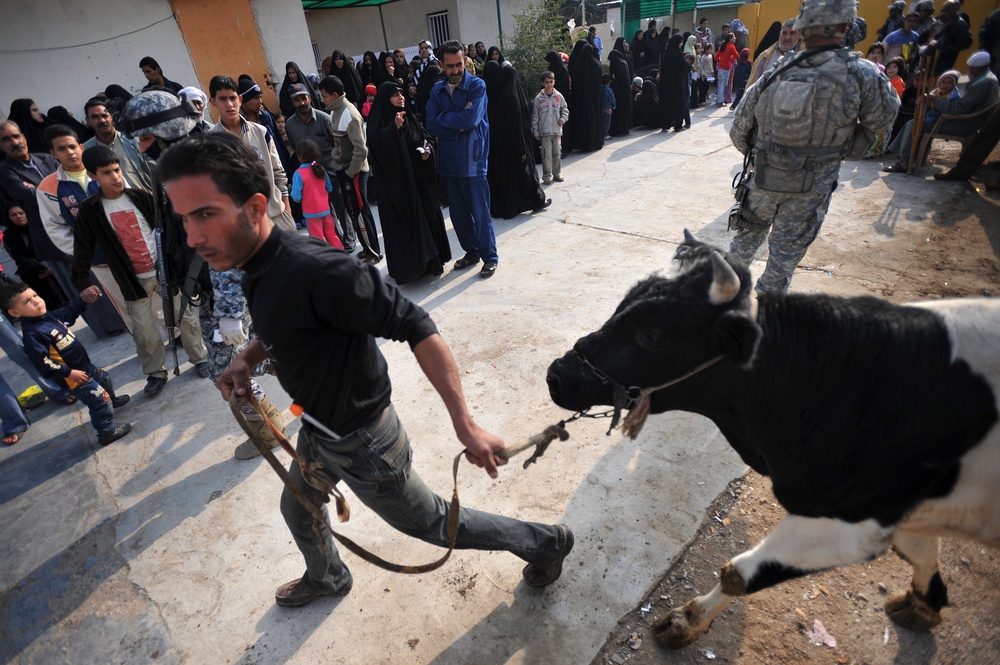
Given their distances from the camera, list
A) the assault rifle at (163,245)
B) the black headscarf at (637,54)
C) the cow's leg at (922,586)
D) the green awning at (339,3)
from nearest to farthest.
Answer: the cow's leg at (922,586) → the assault rifle at (163,245) → the black headscarf at (637,54) → the green awning at (339,3)

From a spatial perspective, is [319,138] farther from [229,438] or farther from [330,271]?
[330,271]

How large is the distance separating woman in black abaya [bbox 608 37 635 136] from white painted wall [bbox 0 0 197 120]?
8.12 metres

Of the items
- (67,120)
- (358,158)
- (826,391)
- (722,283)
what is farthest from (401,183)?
(67,120)

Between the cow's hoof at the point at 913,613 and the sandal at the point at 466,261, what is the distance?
4546 millimetres

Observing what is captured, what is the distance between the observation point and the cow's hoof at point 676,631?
2.11 m

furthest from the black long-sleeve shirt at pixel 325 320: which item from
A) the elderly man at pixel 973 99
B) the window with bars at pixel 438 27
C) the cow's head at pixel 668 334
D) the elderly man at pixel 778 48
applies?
the window with bars at pixel 438 27

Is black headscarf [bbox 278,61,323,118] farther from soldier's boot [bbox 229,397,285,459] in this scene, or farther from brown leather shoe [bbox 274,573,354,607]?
brown leather shoe [bbox 274,573,354,607]

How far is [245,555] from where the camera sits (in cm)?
276

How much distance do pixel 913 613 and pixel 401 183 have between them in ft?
16.5

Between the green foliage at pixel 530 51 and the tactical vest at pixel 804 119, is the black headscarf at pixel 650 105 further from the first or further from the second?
the tactical vest at pixel 804 119

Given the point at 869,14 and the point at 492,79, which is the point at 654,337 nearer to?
the point at 492,79

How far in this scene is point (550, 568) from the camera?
7.66ft

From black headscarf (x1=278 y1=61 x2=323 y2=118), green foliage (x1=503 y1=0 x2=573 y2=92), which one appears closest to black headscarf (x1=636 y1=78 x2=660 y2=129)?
green foliage (x1=503 y1=0 x2=573 y2=92)

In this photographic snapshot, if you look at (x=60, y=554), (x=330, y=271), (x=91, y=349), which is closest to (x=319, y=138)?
(x=91, y=349)
